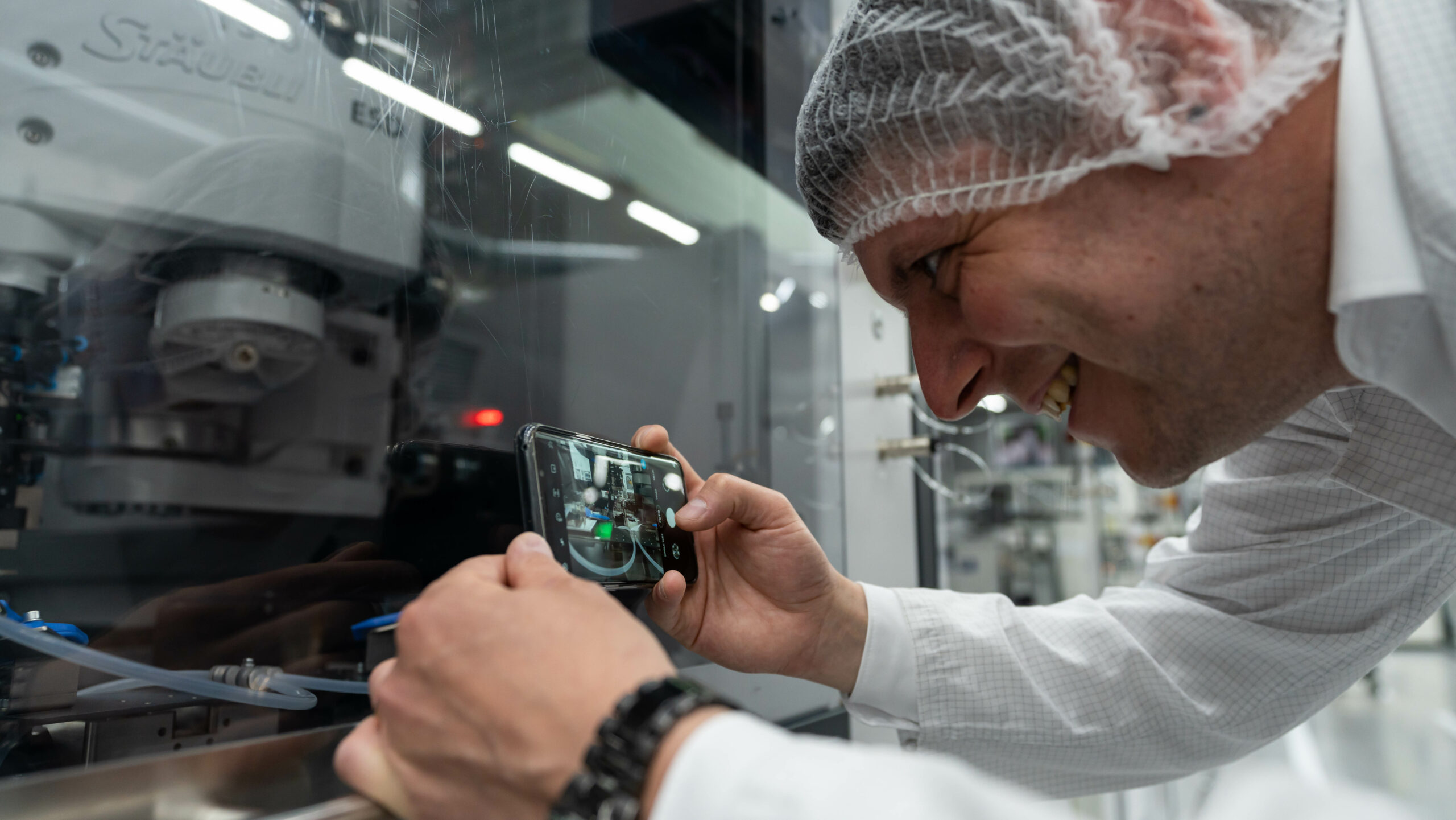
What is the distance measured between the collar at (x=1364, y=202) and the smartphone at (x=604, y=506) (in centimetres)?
50

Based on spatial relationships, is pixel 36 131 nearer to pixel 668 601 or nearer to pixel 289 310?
pixel 289 310

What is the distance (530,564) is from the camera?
0.46m

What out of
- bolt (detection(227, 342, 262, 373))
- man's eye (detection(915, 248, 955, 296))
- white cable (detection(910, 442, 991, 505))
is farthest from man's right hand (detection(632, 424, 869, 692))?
white cable (detection(910, 442, 991, 505))

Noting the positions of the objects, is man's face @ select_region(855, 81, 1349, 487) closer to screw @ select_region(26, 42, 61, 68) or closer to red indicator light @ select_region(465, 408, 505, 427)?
red indicator light @ select_region(465, 408, 505, 427)

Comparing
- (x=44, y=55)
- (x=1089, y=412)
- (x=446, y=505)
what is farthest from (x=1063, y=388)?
(x=44, y=55)

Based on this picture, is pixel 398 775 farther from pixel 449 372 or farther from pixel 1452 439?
pixel 1452 439

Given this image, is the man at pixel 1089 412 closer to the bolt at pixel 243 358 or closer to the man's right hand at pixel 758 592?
the man's right hand at pixel 758 592

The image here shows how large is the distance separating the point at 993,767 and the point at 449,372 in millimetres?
715

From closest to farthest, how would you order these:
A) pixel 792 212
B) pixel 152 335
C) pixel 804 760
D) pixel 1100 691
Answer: pixel 804 760 → pixel 152 335 → pixel 1100 691 → pixel 792 212

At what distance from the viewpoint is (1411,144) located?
48cm

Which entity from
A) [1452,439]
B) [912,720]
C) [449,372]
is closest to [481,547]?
[449,372]

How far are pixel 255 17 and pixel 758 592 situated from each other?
2.16ft

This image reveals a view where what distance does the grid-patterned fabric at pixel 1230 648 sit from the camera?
30.9 inches

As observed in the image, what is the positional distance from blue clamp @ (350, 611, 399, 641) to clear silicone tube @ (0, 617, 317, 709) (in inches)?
2.8
